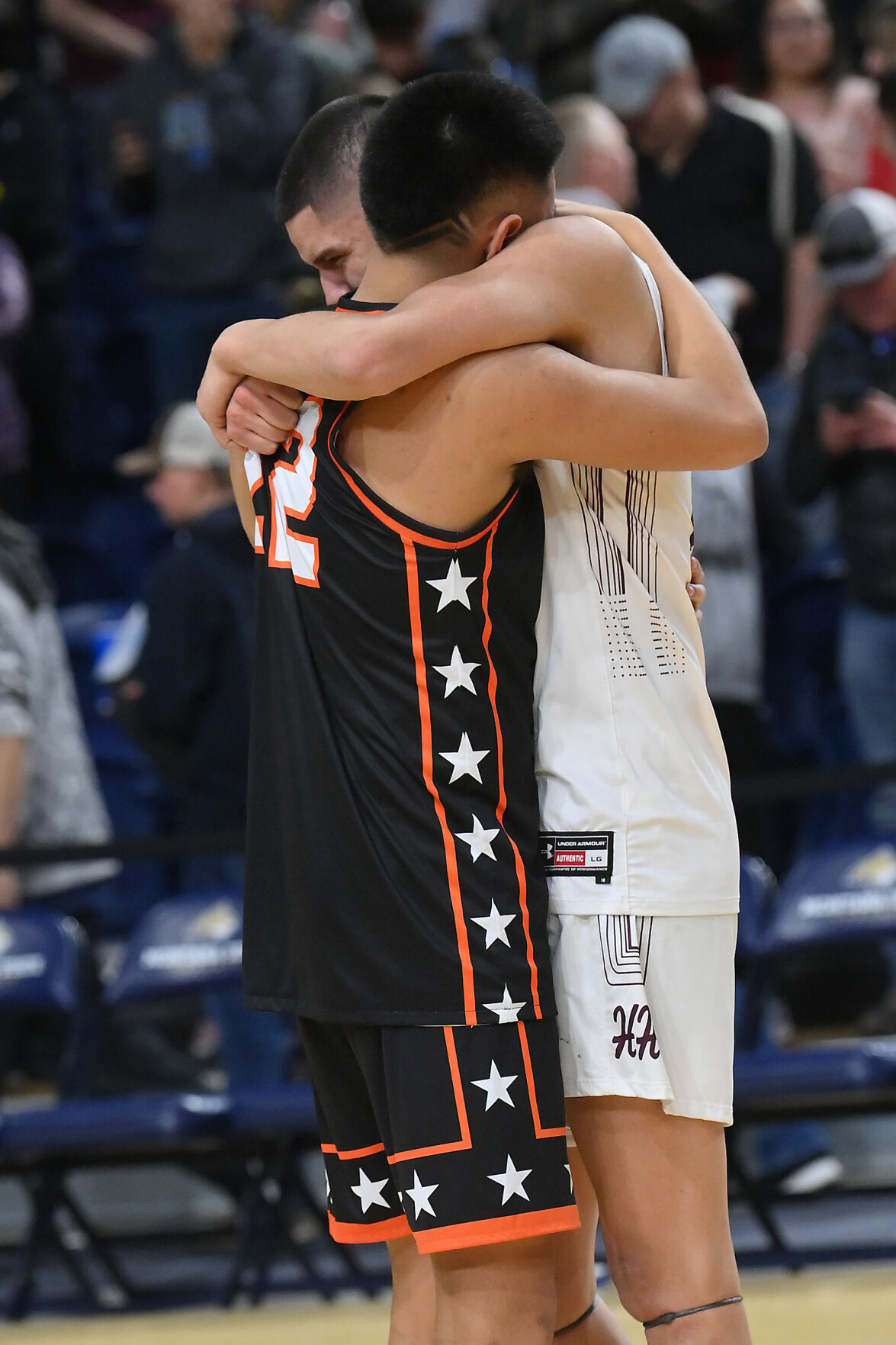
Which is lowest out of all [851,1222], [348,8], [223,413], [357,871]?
[851,1222]

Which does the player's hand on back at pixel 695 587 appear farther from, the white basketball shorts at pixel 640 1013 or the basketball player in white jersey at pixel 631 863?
the white basketball shorts at pixel 640 1013

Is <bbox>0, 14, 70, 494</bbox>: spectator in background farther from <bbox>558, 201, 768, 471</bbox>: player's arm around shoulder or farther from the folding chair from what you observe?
<bbox>558, 201, 768, 471</bbox>: player's arm around shoulder

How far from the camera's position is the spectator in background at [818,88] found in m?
6.67

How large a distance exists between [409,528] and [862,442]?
3.07 metres

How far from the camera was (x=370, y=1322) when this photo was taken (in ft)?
13.5

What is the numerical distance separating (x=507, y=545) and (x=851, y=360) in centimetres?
310

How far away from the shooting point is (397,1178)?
86.7 inches

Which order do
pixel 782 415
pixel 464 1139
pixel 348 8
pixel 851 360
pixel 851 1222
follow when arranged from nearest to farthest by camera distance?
pixel 464 1139, pixel 851 1222, pixel 851 360, pixel 782 415, pixel 348 8

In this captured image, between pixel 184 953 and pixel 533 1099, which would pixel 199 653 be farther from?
pixel 533 1099

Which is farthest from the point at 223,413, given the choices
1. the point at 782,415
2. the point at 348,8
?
the point at 348,8

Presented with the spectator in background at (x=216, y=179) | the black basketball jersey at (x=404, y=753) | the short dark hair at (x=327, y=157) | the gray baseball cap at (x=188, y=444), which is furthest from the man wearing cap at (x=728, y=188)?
the black basketball jersey at (x=404, y=753)

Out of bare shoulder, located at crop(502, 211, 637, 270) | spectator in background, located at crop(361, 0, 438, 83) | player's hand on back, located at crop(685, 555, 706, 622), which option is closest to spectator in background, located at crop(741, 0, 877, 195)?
spectator in background, located at crop(361, 0, 438, 83)

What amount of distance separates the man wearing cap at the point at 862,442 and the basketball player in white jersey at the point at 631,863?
277cm

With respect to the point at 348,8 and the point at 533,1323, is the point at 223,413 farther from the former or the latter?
the point at 348,8
